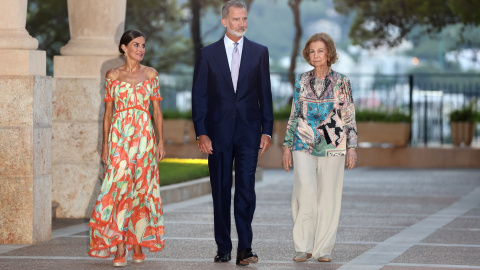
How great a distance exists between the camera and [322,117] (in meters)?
9.67

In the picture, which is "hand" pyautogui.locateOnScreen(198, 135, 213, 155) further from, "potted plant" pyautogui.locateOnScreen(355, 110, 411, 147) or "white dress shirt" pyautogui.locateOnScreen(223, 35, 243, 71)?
"potted plant" pyautogui.locateOnScreen(355, 110, 411, 147)

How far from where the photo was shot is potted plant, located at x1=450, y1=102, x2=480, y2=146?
2683 cm

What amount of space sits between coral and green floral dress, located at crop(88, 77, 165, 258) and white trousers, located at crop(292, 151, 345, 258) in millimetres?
1163

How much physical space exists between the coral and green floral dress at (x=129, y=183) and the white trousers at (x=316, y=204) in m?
1.16

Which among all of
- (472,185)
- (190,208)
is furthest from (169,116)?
(190,208)

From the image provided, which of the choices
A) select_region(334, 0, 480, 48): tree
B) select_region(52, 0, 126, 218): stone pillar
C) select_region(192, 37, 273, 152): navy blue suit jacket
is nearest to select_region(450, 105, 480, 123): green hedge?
select_region(334, 0, 480, 48): tree

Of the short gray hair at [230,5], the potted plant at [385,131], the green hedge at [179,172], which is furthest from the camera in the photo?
the potted plant at [385,131]

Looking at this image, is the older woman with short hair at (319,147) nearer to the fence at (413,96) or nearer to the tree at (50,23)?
the fence at (413,96)

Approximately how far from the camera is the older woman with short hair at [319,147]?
964cm

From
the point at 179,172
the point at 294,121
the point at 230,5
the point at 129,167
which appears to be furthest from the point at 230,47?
the point at 179,172

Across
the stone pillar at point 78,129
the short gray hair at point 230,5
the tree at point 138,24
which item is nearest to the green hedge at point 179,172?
the stone pillar at point 78,129

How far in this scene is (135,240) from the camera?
9484mm

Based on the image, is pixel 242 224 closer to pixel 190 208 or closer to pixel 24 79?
pixel 24 79

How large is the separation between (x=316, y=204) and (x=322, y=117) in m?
0.73
